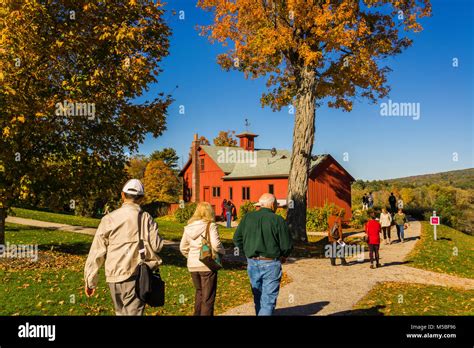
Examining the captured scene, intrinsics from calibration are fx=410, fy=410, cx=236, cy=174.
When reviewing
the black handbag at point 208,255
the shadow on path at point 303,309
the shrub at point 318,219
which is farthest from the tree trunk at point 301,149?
the black handbag at point 208,255

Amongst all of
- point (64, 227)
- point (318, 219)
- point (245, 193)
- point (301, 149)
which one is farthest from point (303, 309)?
point (245, 193)

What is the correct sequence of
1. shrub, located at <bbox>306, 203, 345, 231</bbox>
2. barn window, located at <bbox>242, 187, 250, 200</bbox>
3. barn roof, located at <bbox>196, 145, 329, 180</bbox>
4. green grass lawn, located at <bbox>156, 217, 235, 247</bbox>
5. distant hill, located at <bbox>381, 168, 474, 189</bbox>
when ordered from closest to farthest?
green grass lawn, located at <bbox>156, 217, 235, 247</bbox> → shrub, located at <bbox>306, 203, 345, 231</bbox> → barn roof, located at <bbox>196, 145, 329, 180</bbox> → barn window, located at <bbox>242, 187, 250, 200</bbox> → distant hill, located at <bbox>381, 168, 474, 189</bbox>

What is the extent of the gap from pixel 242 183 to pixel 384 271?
26579 millimetres

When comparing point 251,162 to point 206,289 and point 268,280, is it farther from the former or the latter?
point 268,280

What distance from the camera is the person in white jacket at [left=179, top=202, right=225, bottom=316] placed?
21.2ft

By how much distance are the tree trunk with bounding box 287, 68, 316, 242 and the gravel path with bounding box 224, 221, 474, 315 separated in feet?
12.1

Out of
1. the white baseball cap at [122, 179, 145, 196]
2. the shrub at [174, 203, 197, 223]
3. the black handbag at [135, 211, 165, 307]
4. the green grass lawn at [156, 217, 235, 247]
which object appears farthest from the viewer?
the shrub at [174, 203, 197, 223]

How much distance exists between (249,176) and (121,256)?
1325 inches

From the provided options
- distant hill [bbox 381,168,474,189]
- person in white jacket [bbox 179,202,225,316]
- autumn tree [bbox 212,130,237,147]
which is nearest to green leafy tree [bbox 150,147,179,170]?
autumn tree [bbox 212,130,237,147]

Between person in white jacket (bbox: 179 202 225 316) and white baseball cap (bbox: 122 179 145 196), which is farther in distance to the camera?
person in white jacket (bbox: 179 202 225 316)

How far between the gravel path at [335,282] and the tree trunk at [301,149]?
369 cm

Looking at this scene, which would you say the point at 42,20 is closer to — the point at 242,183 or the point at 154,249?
the point at 154,249

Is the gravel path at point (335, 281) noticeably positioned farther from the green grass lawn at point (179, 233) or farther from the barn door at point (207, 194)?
the barn door at point (207, 194)

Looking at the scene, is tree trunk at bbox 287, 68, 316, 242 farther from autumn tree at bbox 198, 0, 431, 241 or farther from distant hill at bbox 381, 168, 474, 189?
distant hill at bbox 381, 168, 474, 189
